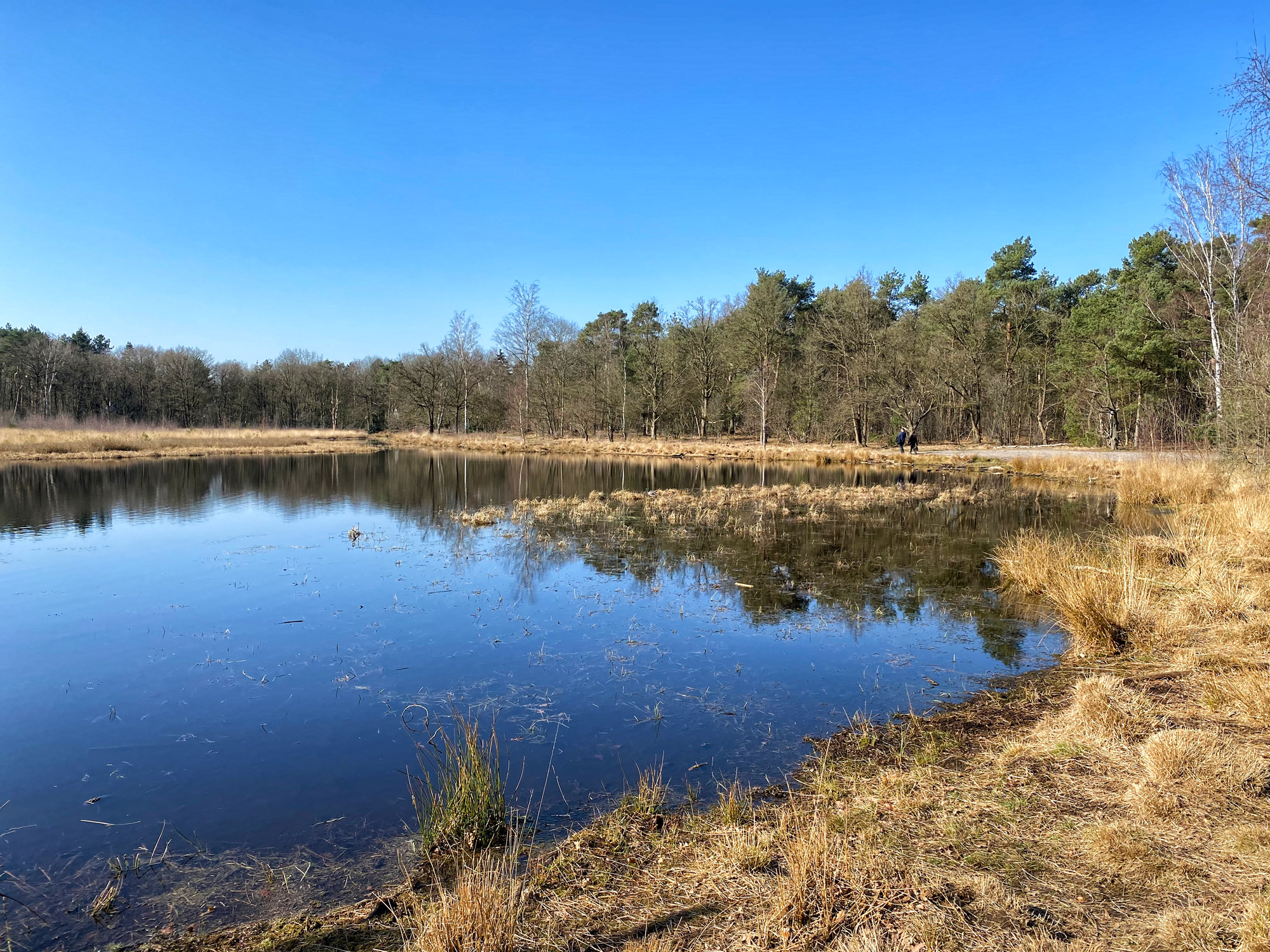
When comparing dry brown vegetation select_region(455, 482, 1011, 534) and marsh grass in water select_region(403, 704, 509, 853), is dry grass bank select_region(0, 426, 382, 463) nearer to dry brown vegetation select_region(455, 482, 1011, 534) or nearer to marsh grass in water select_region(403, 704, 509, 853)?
dry brown vegetation select_region(455, 482, 1011, 534)

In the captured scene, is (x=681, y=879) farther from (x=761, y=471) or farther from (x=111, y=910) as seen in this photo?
(x=761, y=471)

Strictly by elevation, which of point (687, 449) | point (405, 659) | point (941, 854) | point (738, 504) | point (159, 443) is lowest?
point (405, 659)

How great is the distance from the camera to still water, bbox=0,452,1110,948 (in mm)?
5094

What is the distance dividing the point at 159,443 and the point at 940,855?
50352mm

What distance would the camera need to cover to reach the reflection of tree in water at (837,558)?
407 inches

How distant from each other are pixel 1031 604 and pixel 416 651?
8.82m

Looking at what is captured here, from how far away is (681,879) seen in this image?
3754mm

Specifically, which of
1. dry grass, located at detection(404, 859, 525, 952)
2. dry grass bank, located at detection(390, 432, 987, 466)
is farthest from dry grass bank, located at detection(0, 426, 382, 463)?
dry grass, located at detection(404, 859, 525, 952)

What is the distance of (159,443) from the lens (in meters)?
43.2

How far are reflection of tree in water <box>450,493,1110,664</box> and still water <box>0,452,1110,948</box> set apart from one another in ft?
0.30

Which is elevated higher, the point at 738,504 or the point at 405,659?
the point at 738,504

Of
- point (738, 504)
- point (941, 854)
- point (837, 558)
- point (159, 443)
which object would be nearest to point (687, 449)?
point (738, 504)

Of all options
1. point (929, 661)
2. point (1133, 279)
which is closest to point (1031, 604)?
point (929, 661)

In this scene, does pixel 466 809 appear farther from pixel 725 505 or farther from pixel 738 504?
pixel 738 504
